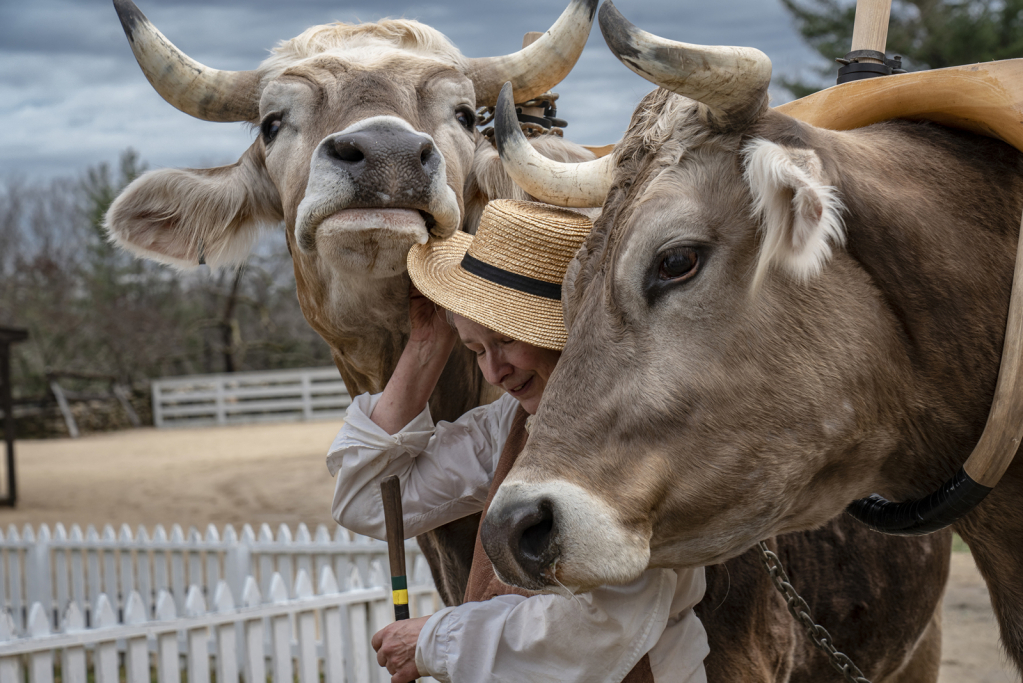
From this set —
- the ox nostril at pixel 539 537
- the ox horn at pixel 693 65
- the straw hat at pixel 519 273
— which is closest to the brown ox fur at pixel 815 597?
the straw hat at pixel 519 273

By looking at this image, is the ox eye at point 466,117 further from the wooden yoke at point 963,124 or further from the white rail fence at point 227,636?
the white rail fence at point 227,636

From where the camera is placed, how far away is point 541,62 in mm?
3107

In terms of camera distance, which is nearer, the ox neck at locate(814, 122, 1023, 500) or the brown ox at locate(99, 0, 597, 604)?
the ox neck at locate(814, 122, 1023, 500)

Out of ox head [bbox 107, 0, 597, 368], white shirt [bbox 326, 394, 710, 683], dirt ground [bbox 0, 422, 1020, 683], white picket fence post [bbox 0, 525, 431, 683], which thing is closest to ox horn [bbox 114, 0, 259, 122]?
ox head [bbox 107, 0, 597, 368]

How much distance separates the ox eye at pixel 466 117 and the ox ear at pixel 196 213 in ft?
2.45

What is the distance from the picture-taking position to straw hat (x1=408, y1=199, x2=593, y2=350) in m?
2.06

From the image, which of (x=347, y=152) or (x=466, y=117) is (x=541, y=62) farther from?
(x=347, y=152)

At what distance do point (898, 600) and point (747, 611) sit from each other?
2.70 ft

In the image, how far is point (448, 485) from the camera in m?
2.48

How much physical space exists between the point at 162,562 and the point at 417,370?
5661 mm

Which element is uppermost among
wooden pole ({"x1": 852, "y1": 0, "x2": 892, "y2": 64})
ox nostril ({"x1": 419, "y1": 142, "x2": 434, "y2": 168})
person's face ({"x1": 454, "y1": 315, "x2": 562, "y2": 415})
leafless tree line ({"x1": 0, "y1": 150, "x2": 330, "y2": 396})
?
wooden pole ({"x1": 852, "y1": 0, "x2": 892, "y2": 64})

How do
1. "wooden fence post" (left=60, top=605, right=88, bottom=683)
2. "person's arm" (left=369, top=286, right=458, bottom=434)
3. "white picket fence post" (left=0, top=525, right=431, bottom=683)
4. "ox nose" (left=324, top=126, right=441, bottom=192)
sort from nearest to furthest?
"ox nose" (left=324, top=126, right=441, bottom=192) < "person's arm" (left=369, top=286, right=458, bottom=434) < "wooden fence post" (left=60, top=605, right=88, bottom=683) < "white picket fence post" (left=0, top=525, right=431, bottom=683)

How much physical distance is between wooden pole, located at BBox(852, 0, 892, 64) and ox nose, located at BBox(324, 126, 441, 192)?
1170mm

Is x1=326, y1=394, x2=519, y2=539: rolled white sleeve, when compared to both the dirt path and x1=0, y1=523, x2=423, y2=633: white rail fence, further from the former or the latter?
the dirt path
